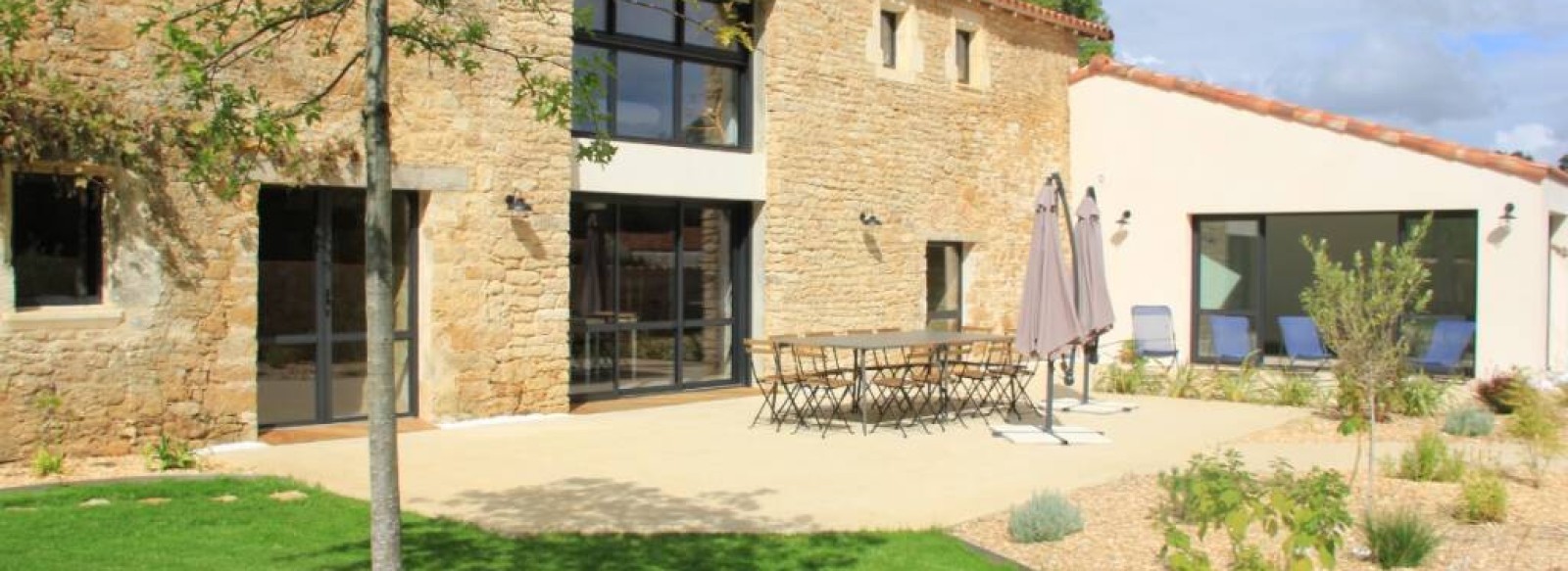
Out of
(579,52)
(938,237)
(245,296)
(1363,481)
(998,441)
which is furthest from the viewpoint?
(938,237)

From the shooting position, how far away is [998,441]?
32.6 ft

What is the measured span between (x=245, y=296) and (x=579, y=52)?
14.1 ft

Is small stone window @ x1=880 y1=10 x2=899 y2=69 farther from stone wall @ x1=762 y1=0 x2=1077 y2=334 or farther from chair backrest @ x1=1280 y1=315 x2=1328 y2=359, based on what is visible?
chair backrest @ x1=1280 y1=315 x2=1328 y2=359

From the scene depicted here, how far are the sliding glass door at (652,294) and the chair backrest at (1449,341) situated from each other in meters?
7.90

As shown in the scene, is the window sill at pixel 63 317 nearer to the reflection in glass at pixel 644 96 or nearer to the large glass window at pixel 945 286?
the reflection in glass at pixel 644 96

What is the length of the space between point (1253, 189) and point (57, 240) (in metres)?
12.9

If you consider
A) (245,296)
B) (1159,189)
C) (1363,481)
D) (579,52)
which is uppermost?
(579,52)

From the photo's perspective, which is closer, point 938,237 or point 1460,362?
point 1460,362

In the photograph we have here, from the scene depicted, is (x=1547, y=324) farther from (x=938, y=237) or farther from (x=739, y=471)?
(x=739, y=471)

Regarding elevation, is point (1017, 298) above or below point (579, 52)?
below

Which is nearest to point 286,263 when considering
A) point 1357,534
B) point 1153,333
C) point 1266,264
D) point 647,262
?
point 647,262

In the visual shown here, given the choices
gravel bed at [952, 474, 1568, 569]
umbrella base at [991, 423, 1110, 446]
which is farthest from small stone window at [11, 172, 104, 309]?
umbrella base at [991, 423, 1110, 446]

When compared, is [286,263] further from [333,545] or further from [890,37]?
[890,37]

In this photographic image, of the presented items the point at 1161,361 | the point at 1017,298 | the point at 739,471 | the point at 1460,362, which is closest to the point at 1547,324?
the point at 1460,362
